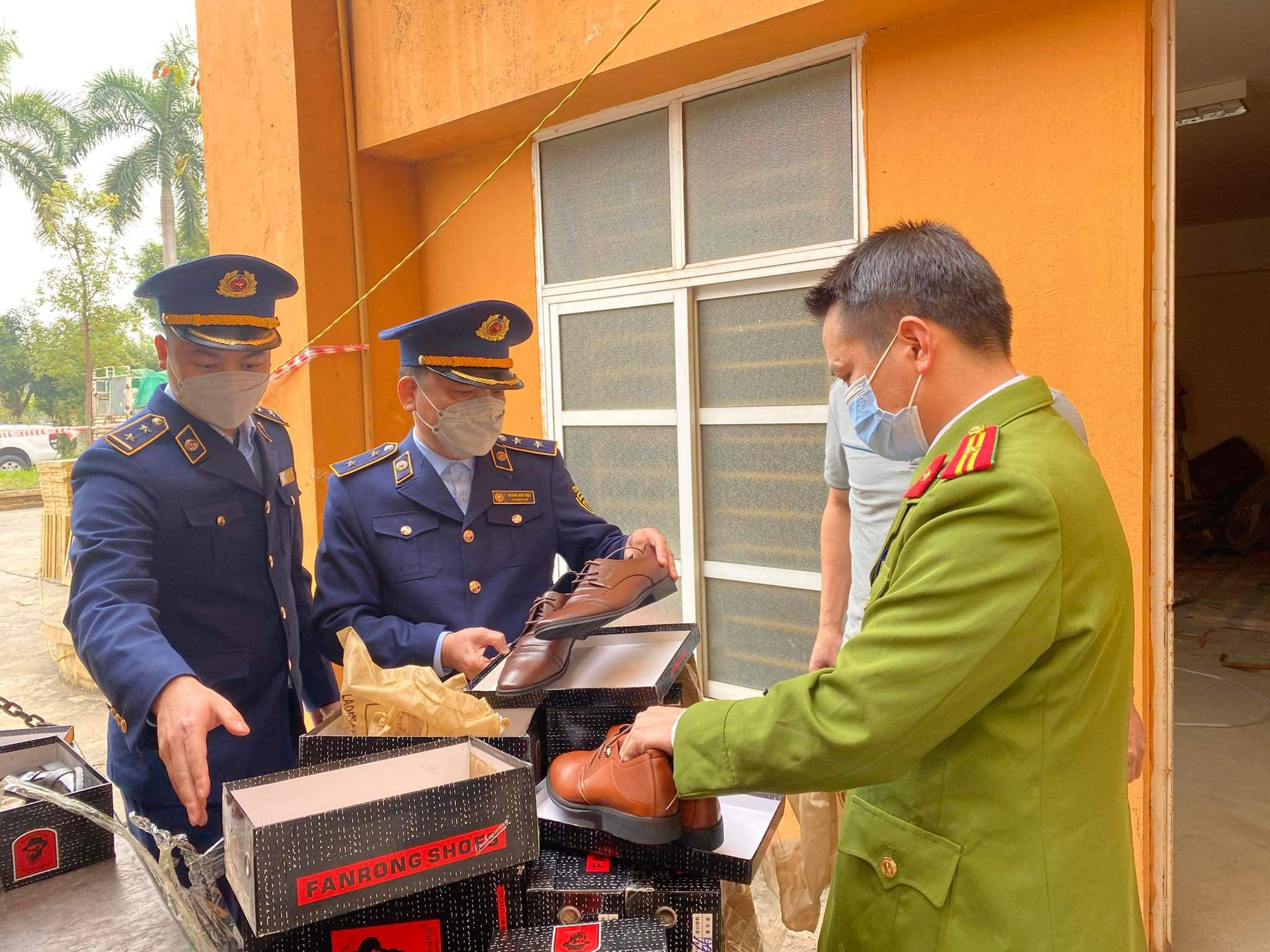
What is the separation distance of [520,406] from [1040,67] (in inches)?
98.3

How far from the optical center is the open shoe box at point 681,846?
121cm

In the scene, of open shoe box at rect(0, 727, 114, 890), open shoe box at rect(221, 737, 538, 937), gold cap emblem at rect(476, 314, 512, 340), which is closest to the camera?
open shoe box at rect(221, 737, 538, 937)

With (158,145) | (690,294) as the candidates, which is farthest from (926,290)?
(158,145)

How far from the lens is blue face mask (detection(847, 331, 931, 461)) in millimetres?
1347

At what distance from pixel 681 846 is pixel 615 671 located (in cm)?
34

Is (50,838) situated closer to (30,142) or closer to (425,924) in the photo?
(425,924)

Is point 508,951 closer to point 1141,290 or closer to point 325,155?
point 1141,290

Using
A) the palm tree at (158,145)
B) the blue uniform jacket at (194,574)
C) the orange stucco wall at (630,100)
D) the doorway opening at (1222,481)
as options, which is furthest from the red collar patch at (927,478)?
the palm tree at (158,145)

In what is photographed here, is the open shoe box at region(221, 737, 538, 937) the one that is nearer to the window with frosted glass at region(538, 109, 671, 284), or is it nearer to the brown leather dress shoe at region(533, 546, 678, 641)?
the brown leather dress shoe at region(533, 546, 678, 641)

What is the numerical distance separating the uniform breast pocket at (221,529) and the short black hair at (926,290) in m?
1.36

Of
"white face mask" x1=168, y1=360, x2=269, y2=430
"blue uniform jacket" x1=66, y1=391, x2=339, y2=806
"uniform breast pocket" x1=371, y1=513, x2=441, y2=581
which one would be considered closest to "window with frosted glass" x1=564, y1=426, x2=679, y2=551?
"uniform breast pocket" x1=371, y1=513, x2=441, y2=581

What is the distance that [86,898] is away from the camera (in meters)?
1.33

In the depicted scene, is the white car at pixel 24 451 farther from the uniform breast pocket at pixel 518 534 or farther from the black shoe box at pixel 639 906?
the black shoe box at pixel 639 906

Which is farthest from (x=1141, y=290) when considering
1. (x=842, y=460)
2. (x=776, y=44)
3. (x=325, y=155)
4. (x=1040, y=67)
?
(x=325, y=155)
